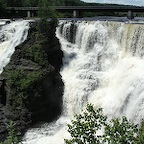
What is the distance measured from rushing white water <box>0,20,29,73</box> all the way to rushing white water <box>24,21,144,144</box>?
4070 mm

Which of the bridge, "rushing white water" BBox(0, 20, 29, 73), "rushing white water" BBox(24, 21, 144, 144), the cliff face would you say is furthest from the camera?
the bridge

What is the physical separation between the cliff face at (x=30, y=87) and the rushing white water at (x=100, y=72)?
1.13 m

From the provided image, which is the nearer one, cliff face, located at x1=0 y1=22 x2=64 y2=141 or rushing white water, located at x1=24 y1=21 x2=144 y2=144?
rushing white water, located at x1=24 y1=21 x2=144 y2=144

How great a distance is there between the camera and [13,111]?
32812mm

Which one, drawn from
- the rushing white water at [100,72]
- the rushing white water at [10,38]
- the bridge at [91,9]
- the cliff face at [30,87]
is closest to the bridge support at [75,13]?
the bridge at [91,9]

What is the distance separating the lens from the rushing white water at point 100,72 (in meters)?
Result: 30.3

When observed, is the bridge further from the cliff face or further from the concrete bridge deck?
the cliff face

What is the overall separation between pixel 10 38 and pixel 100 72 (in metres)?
12.8

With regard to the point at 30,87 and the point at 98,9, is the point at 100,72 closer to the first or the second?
the point at 30,87

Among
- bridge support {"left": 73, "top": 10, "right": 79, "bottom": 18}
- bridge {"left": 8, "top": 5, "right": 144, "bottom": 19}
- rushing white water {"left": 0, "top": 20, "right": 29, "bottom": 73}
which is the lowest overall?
bridge support {"left": 73, "top": 10, "right": 79, "bottom": 18}

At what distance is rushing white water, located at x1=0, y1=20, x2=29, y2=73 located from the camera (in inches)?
1583

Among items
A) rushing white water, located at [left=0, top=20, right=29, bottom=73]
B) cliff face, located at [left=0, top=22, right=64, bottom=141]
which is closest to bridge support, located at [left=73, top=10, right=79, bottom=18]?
rushing white water, located at [left=0, top=20, right=29, bottom=73]

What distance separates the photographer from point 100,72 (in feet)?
121

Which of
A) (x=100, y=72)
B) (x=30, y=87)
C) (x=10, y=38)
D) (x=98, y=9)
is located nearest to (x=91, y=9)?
(x=98, y=9)
